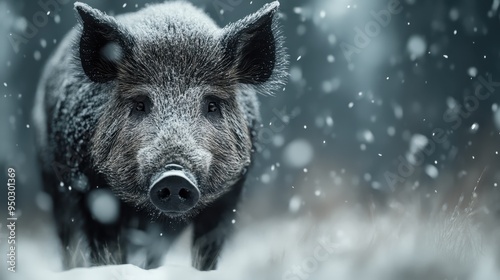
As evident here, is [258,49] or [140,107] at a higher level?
[258,49]

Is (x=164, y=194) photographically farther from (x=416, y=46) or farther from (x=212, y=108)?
(x=416, y=46)

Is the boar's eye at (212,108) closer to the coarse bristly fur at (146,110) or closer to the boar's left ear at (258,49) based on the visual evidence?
the coarse bristly fur at (146,110)

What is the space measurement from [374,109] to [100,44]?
170 centimetres

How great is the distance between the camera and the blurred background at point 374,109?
3.90 metres

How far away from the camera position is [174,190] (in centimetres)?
285

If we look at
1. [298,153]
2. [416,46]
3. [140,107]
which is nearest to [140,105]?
[140,107]

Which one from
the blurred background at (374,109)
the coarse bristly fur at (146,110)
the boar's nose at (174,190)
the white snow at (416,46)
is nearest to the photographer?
the boar's nose at (174,190)

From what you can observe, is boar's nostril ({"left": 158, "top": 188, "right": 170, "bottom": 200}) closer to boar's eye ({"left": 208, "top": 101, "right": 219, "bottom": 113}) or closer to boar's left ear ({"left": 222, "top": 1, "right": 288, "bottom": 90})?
boar's eye ({"left": 208, "top": 101, "right": 219, "bottom": 113})

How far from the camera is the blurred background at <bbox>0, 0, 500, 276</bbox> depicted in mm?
3902

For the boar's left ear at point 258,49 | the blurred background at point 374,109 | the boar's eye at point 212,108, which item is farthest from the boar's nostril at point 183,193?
the blurred background at point 374,109

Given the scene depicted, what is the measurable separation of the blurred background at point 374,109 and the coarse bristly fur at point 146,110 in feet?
0.52

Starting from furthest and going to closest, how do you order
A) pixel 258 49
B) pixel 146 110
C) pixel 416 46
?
pixel 416 46, pixel 258 49, pixel 146 110

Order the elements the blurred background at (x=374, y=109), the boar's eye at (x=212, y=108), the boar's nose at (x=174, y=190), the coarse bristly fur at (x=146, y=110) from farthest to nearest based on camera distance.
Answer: the blurred background at (x=374, y=109)
the boar's eye at (x=212, y=108)
the coarse bristly fur at (x=146, y=110)
the boar's nose at (x=174, y=190)

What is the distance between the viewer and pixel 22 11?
3.51 meters
